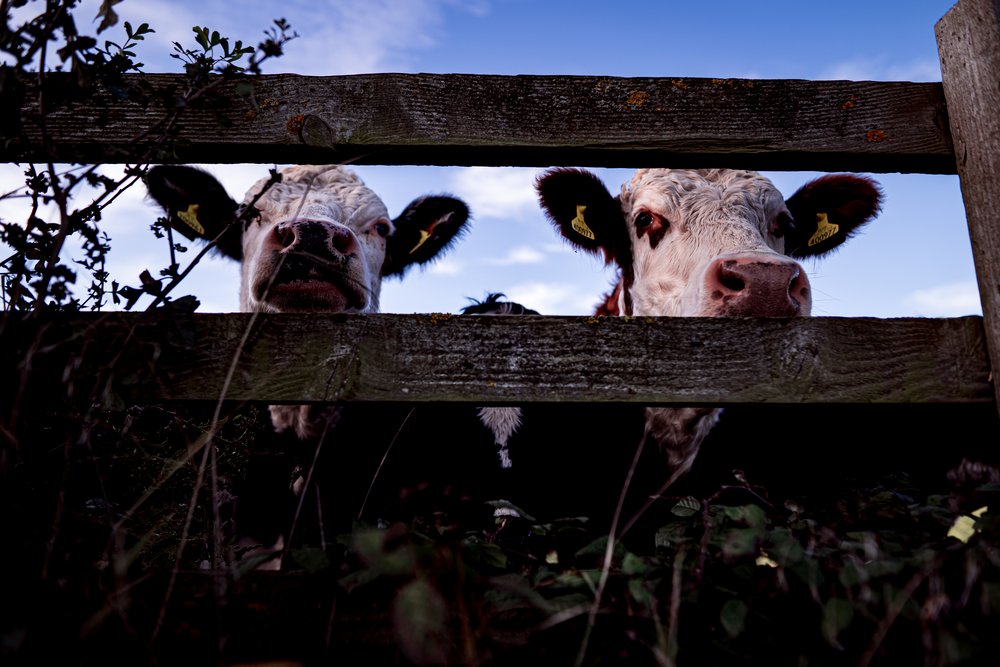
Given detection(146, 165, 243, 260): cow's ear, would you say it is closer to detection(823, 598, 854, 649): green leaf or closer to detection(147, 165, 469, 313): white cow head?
detection(147, 165, 469, 313): white cow head

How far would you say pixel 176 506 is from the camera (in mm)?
2736

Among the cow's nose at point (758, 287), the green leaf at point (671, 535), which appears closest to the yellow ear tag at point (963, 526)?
the green leaf at point (671, 535)

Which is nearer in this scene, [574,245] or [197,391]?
[197,391]

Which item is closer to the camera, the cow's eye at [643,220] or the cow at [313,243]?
the cow at [313,243]

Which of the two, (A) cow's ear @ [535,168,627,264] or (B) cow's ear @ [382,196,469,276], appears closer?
(A) cow's ear @ [535,168,627,264]

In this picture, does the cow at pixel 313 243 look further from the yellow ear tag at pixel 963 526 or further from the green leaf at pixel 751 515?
the yellow ear tag at pixel 963 526

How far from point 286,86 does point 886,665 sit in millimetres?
1812

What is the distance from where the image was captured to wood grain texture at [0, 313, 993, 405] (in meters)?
1.74

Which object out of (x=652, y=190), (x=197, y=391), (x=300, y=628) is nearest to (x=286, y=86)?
(x=197, y=391)

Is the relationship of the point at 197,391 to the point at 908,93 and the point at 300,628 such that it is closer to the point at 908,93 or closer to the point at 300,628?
the point at 300,628

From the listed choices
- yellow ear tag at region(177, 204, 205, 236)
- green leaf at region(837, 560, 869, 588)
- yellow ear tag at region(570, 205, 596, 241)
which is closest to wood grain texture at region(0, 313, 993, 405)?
green leaf at region(837, 560, 869, 588)

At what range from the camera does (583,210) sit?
15.5 feet

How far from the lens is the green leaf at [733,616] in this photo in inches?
50.2

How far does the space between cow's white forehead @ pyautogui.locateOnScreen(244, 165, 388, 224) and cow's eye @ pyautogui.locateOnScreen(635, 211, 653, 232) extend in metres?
1.74
